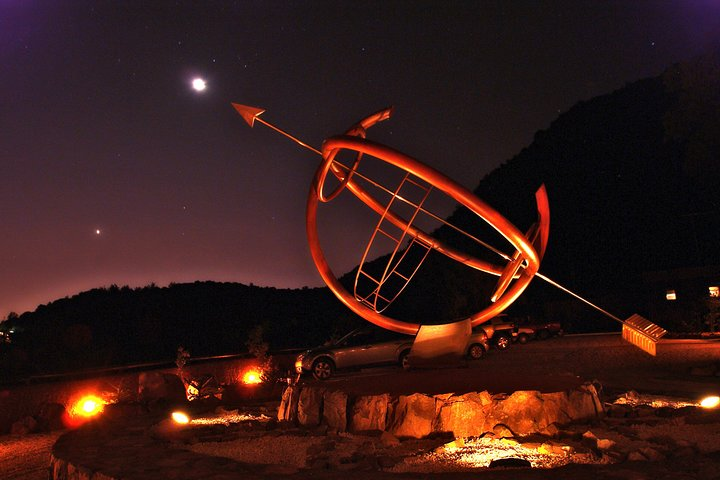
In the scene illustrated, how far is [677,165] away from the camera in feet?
216

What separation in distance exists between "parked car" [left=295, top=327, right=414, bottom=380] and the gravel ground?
6942 millimetres

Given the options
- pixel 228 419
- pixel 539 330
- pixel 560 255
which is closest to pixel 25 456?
pixel 228 419

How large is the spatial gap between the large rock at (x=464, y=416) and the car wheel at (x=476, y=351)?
12.1m

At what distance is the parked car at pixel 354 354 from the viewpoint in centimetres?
1636

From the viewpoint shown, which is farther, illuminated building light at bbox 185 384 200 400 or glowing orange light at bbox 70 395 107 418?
illuminated building light at bbox 185 384 200 400

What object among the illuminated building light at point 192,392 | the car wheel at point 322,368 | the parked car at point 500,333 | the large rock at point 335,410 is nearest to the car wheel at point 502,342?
the parked car at point 500,333

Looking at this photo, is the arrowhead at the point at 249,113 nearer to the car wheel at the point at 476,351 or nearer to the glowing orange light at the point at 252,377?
the glowing orange light at the point at 252,377

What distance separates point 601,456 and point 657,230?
2360 inches

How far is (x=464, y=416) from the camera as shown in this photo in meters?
7.23

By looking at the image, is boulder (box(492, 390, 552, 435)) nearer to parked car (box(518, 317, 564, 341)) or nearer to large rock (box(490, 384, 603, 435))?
large rock (box(490, 384, 603, 435))

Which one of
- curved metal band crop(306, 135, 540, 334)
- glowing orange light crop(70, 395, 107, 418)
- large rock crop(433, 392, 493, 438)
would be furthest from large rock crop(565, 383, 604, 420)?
glowing orange light crop(70, 395, 107, 418)

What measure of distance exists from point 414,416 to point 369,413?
0.64 m

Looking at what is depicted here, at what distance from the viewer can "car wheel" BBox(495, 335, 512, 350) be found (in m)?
23.3

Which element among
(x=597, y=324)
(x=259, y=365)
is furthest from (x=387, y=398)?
(x=597, y=324)
